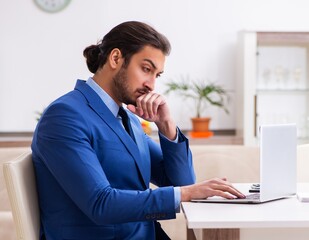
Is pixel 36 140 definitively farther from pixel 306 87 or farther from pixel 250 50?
pixel 306 87

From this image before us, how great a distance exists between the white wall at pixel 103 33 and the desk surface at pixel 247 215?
3692 mm

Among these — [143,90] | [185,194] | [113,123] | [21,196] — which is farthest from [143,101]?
[21,196]

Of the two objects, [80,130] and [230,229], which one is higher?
[80,130]

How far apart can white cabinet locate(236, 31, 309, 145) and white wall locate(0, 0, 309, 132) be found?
0.24 metres

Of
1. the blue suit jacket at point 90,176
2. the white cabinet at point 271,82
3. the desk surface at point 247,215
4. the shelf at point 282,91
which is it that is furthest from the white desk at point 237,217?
the shelf at point 282,91

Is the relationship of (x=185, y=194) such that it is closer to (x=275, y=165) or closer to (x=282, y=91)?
(x=275, y=165)

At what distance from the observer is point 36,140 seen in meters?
1.74

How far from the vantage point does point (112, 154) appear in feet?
5.81

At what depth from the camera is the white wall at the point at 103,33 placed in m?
5.29

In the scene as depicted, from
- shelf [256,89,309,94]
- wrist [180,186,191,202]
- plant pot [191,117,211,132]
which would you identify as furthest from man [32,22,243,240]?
shelf [256,89,309,94]

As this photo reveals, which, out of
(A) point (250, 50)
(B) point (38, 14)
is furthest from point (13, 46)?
(A) point (250, 50)

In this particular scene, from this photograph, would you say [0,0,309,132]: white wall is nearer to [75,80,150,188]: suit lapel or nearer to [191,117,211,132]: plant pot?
[191,117,211,132]: plant pot

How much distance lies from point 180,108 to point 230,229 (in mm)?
3897

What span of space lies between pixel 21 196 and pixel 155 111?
1.77 ft
